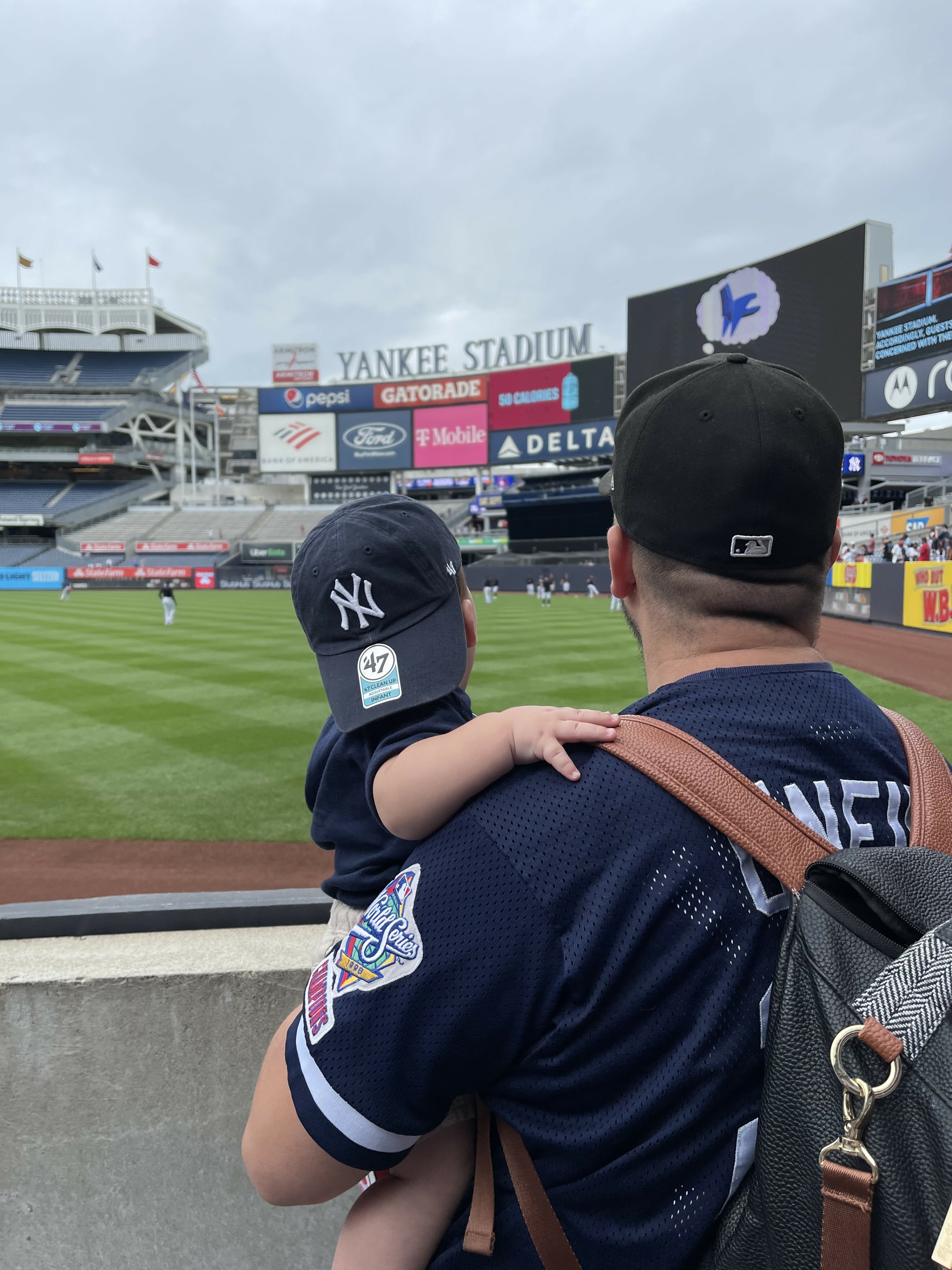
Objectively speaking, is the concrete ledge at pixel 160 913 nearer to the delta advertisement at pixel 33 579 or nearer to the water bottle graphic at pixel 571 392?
the delta advertisement at pixel 33 579

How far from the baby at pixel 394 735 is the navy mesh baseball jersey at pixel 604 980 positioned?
15 cm

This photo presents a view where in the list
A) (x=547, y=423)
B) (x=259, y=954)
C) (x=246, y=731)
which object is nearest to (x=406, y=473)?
(x=547, y=423)

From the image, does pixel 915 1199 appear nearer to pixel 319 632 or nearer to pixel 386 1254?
pixel 386 1254

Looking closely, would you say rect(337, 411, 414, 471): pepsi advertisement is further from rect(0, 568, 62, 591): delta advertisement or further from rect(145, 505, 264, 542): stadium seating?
rect(0, 568, 62, 591): delta advertisement

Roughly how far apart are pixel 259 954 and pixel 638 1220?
1.27 m

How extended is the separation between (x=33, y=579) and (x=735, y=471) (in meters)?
54.2

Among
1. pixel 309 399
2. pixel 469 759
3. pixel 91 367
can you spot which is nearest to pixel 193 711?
pixel 469 759

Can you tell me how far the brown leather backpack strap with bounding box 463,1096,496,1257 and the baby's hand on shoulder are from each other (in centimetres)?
50

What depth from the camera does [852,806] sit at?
1.03 m

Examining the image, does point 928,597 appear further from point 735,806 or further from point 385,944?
point 385,944

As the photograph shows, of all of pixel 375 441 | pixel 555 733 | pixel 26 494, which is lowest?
pixel 555 733

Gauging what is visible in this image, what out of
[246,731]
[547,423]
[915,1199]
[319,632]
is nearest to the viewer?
[915,1199]

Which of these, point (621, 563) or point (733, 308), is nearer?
point (621, 563)

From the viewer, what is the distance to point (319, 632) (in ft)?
5.22
